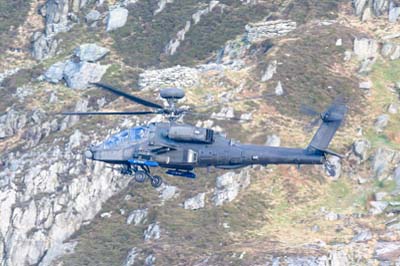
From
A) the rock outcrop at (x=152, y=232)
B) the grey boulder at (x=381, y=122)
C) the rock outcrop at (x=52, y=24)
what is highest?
the grey boulder at (x=381, y=122)

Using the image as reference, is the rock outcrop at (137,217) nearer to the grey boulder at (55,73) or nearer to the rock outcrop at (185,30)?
the grey boulder at (55,73)

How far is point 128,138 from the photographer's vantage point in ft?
258

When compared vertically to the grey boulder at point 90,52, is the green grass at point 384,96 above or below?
above

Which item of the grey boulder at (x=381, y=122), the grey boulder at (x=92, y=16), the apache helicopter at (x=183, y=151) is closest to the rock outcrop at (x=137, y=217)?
the grey boulder at (x=381, y=122)

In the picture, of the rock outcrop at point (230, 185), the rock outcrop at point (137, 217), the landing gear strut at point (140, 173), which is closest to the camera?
the landing gear strut at point (140, 173)

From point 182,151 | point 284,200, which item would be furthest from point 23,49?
point 182,151

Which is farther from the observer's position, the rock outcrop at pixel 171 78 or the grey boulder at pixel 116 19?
the grey boulder at pixel 116 19

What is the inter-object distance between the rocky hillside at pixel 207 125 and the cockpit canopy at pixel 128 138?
2064 centimetres

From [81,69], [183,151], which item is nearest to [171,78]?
[81,69]

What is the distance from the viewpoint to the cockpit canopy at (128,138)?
7850cm

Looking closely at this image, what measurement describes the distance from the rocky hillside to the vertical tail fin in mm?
18041

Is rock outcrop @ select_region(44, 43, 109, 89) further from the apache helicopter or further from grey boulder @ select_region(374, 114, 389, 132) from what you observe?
the apache helicopter

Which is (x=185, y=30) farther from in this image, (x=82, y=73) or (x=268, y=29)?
(x=82, y=73)

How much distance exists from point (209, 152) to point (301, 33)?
55.0m
